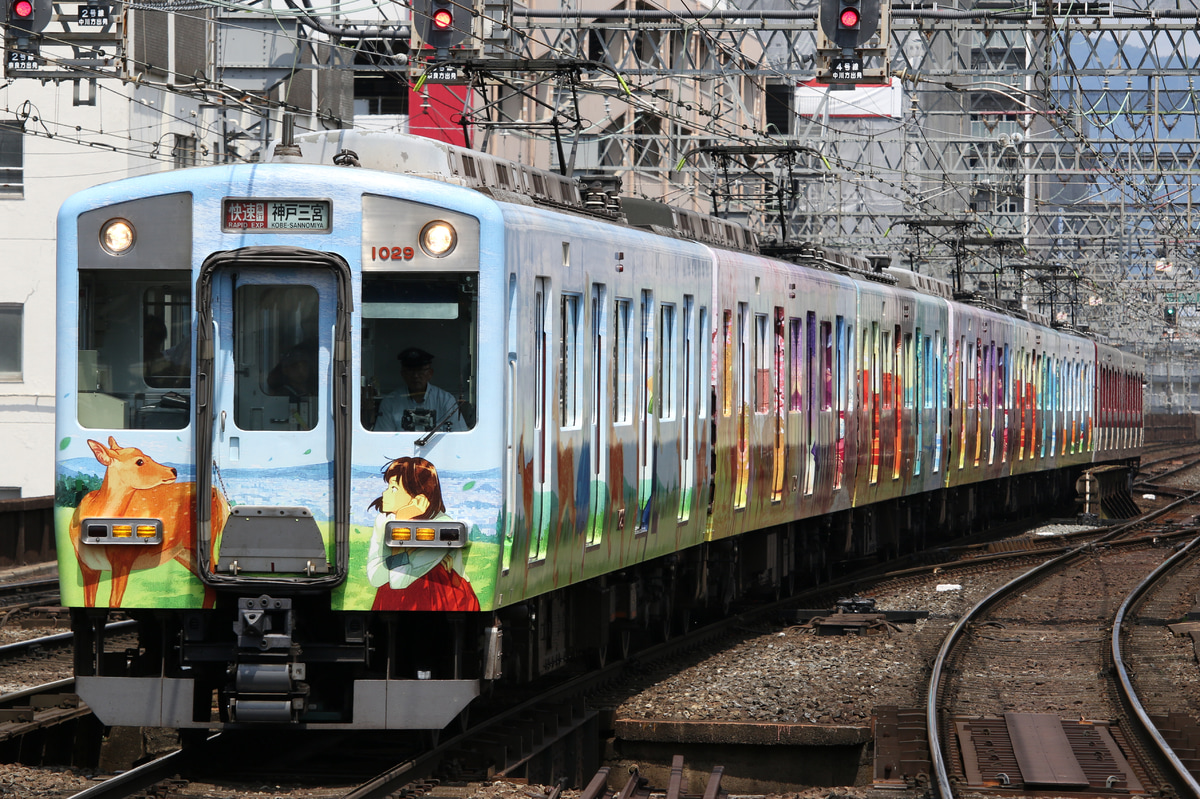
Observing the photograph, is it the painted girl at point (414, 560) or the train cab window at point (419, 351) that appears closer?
the painted girl at point (414, 560)

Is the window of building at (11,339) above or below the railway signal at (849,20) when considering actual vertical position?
below

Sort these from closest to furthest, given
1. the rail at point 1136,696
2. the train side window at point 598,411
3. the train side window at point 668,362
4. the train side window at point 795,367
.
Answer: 1. the rail at point 1136,696
2. the train side window at point 598,411
3. the train side window at point 668,362
4. the train side window at point 795,367

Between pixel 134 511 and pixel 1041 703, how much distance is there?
5901 millimetres

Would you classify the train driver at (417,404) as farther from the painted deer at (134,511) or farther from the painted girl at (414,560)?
the painted deer at (134,511)

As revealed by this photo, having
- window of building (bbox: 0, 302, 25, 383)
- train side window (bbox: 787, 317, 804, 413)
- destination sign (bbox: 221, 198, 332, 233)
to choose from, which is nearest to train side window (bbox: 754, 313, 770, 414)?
train side window (bbox: 787, 317, 804, 413)

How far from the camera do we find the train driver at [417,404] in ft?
26.7

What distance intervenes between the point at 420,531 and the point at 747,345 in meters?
5.71

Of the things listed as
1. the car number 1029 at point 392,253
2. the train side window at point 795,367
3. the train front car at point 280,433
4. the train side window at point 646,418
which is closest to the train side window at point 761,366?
the train side window at point 795,367

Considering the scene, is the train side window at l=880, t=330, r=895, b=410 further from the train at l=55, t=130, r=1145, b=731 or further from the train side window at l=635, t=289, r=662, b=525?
the train at l=55, t=130, r=1145, b=731

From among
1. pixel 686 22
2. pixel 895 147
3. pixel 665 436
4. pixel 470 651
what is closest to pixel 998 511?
pixel 686 22

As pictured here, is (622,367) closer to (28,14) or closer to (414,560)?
(414,560)

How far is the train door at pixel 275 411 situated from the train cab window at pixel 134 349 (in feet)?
0.59

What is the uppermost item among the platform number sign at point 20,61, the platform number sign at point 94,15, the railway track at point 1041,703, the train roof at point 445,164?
the platform number sign at point 94,15

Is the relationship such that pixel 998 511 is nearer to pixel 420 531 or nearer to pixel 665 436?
pixel 665 436
